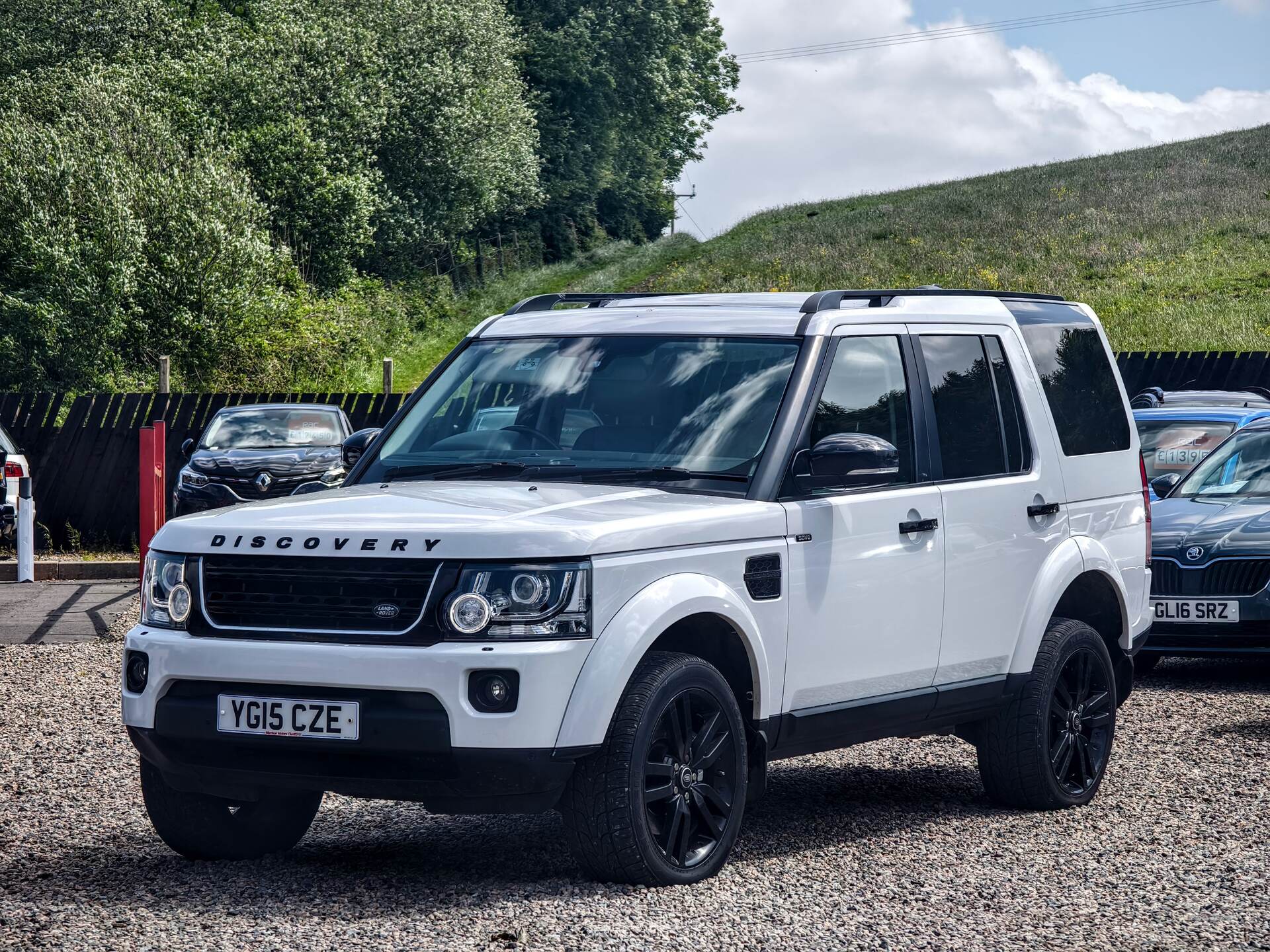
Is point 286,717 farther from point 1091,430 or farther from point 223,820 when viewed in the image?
point 1091,430

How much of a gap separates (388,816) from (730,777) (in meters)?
1.92

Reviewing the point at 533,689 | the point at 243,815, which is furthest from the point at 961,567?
the point at 243,815

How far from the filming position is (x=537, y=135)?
5544 cm

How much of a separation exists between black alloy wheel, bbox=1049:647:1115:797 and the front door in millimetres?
1051

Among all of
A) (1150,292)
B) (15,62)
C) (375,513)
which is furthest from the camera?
(1150,292)

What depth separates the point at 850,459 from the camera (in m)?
5.68

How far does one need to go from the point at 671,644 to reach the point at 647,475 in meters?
0.66

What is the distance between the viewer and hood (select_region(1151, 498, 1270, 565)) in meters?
10.8

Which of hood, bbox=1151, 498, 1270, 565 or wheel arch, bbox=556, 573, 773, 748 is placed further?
hood, bbox=1151, 498, 1270, 565

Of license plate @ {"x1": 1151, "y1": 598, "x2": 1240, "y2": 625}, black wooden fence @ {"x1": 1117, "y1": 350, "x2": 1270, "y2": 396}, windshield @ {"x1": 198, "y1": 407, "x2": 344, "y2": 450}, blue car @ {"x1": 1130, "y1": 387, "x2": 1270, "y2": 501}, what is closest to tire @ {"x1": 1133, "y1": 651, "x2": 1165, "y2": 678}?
license plate @ {"x1": 1151, "y1": 598, "x2": 1240, "y2": 625}

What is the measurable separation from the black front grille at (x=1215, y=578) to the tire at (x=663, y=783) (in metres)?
5.96

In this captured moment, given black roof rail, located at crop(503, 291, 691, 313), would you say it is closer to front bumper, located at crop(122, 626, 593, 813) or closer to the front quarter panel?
the front quarter panel

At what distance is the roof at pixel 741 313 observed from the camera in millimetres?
6336

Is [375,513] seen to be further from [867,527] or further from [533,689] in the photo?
[867,527]
